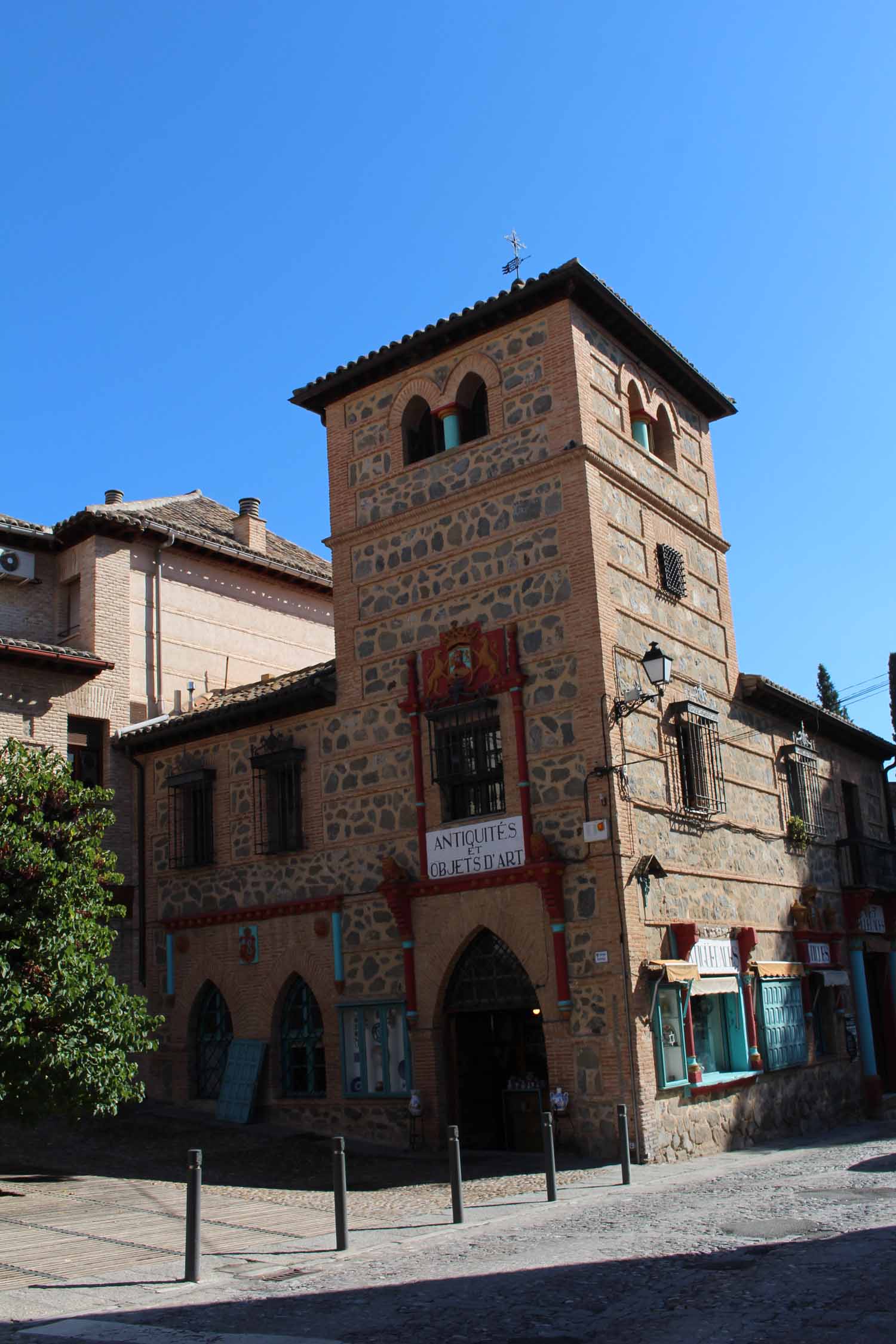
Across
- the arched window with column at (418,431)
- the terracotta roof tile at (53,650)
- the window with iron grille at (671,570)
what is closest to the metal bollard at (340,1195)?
the window with iron grille at (671,570)

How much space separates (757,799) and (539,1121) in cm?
665

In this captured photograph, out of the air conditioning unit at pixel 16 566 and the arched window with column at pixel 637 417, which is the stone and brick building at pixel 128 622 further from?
the arched window with column at pixel 637 417

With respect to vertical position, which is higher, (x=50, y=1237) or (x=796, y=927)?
(x=796, y=927)

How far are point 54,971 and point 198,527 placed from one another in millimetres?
14108

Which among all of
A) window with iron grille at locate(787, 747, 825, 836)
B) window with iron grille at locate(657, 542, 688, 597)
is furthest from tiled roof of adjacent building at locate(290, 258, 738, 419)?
window with iron grille at locate(787, 747, 825, 836)

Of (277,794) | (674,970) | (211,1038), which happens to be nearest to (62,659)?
(277,794)

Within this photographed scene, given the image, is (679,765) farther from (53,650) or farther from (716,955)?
(53,650)

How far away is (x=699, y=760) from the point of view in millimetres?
18234

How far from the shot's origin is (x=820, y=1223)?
9781 mm

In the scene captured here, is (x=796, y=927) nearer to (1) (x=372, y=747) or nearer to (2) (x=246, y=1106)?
(1) (x=372, y=747)

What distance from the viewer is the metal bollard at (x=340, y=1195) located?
9914 mm

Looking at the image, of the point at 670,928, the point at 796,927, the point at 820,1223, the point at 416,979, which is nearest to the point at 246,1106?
the point at 416,979

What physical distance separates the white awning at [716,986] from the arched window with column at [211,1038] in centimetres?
752

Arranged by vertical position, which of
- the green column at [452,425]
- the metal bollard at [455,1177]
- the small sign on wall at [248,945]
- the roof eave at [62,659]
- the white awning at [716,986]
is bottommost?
the metal bollard at [455,1177]
